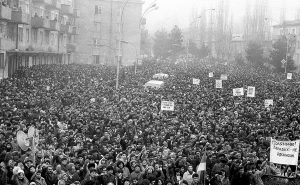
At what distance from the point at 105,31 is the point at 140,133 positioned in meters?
53.8

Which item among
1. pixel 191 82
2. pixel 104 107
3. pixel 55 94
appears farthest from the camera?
pixel 191 82

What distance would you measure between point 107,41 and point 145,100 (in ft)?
146

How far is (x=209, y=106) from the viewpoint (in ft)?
86.3

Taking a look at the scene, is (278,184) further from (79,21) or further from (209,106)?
(79,21)

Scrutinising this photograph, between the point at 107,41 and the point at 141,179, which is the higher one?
the point at 107,41

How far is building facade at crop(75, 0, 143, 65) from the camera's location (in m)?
70.3

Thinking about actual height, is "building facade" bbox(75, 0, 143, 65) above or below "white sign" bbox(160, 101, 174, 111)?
above

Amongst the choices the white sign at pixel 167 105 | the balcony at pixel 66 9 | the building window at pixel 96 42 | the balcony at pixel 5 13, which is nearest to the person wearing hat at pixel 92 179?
the white sign at pixel 167 105

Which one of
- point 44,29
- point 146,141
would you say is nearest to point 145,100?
point 146,141

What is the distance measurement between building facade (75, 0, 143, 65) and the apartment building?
193 cm

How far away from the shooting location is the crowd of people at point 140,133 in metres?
12.1

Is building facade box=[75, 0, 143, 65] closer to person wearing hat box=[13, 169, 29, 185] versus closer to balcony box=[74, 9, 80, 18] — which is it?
balcony box=[74, 9, 80, 18]

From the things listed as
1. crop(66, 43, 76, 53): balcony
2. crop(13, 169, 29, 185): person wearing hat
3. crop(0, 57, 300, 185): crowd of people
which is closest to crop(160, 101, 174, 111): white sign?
crop(0, 57, 300, 185): crowd of people

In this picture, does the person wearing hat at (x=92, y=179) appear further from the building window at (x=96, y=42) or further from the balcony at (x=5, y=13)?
the building window at (x=96, y=42)
